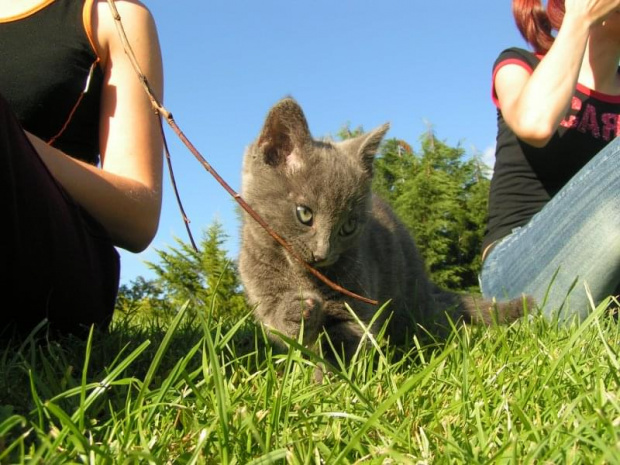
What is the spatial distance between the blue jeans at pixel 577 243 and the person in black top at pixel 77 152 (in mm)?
1536

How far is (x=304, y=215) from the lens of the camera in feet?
6.22

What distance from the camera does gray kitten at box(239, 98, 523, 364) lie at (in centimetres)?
184

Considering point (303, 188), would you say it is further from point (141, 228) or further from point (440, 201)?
point (440, 201)

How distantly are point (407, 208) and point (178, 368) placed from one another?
4697 mm

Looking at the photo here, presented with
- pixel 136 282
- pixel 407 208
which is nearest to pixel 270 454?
pixel 136 282

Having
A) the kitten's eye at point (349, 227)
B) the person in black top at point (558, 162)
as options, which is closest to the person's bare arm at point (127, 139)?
the kitten's eye at point (349, 227)

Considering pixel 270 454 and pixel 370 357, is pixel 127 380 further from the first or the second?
pixel 370 357

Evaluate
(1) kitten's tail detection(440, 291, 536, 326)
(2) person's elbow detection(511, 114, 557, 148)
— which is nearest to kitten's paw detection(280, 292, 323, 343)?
(1) kitten's tail detection(440, 291, 536, 326)

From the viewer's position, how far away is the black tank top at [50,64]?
1.80m

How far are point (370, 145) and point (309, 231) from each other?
19.5 inches

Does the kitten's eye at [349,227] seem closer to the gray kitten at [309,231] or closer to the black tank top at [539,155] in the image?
the gray kitten at [309,231]

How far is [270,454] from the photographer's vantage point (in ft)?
2.79

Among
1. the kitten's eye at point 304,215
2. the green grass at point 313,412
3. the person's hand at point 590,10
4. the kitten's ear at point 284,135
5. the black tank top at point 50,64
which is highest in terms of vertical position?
the black tank top at point 50,64

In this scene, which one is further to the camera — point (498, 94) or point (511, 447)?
point (498, 94)
